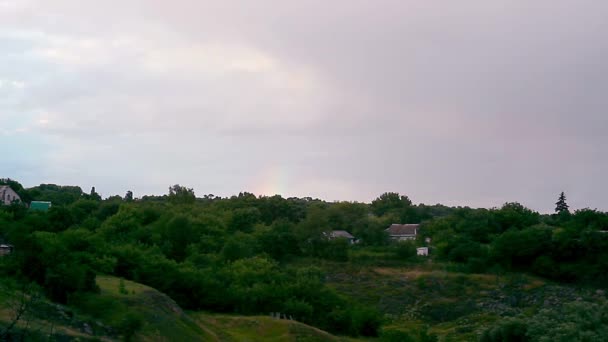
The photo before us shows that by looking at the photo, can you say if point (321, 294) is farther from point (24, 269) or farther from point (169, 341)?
point (24, 269)

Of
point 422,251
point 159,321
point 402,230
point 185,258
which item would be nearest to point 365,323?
point 185,258

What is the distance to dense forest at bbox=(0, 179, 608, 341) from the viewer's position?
114 feet

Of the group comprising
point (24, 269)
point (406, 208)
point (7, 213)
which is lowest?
point (24, 269)

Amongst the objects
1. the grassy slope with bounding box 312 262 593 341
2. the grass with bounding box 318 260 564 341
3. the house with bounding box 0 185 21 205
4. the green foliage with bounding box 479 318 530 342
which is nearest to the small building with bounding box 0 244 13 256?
the green foliage with bounding box 479 318 530 342

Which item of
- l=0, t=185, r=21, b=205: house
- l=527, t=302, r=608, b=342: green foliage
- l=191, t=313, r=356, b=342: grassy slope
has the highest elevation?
l=0, t=185, r=21, b=205: house

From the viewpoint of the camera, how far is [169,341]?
31516 millimetres

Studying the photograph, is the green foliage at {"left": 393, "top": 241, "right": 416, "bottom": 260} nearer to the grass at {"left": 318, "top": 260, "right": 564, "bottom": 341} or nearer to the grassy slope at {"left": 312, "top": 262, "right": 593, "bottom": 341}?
the grass at {"left": 318, "top": 260, "right": 564, "bottom": 341}

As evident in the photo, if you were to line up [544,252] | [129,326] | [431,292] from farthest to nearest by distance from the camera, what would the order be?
[544,252], [431,292], [129,326]

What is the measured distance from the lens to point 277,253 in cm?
6819

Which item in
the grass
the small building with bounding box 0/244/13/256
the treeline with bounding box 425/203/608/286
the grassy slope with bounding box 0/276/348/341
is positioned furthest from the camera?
the treeline with bounding box 425/203/608/286

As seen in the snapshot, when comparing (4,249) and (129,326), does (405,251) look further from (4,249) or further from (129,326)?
(129,326)

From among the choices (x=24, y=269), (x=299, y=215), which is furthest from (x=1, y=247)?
(x=299, y=215)

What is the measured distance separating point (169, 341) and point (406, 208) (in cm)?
8411

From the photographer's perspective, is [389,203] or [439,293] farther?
[389,203]
